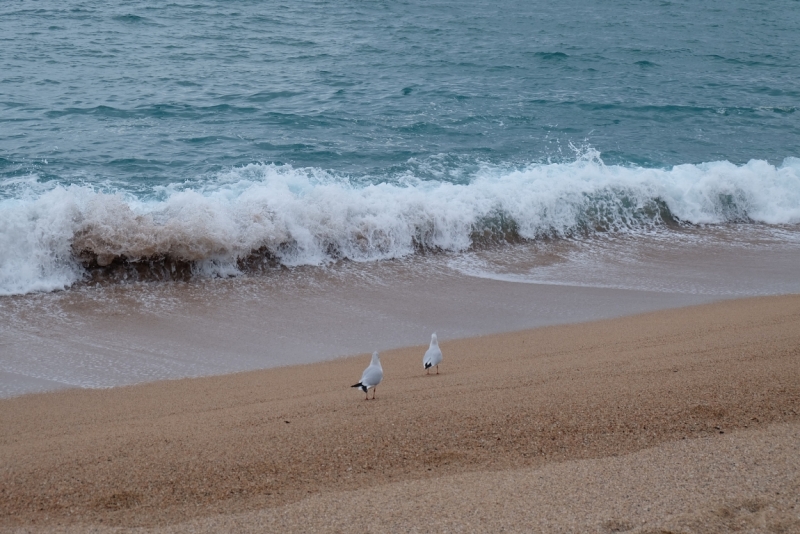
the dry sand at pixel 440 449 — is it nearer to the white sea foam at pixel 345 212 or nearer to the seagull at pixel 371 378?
the seagull at pixel 371 378

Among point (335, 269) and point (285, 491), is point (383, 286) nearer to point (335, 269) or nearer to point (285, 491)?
point (335, 269)

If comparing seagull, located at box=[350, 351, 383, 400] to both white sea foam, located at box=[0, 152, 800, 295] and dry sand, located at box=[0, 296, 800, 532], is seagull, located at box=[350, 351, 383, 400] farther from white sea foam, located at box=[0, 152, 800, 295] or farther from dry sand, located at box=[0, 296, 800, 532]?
white sea foam, located at box=[0, 152, 800, 295]

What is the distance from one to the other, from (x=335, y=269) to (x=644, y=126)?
31.1 feet

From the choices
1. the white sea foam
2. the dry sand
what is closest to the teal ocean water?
the white sea foam

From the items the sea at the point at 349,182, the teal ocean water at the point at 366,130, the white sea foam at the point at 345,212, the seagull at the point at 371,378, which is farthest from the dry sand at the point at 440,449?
the teal ocean water at the point at 366,130

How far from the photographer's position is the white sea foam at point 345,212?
874 cm

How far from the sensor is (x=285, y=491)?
3746mm

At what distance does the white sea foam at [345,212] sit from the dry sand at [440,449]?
3.27m

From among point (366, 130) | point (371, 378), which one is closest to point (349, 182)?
point (366, 130)

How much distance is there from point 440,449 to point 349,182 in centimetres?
782

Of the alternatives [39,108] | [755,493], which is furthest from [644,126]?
[755,493]

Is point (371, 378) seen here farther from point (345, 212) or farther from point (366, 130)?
point (366, 130)

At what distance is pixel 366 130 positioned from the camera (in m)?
14.4

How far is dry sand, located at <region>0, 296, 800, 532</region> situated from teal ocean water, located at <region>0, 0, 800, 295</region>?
3.85 m
